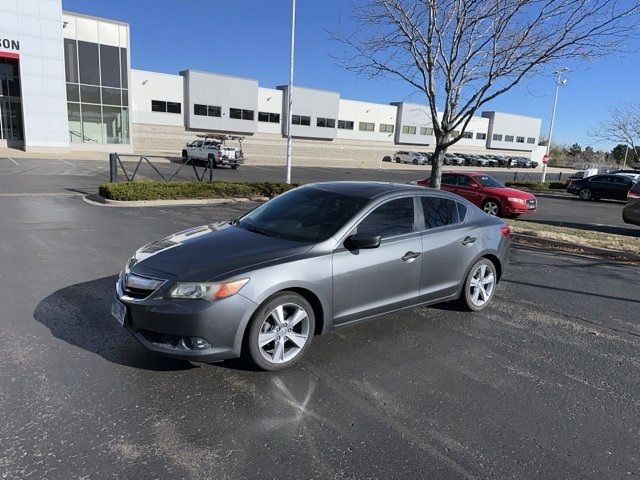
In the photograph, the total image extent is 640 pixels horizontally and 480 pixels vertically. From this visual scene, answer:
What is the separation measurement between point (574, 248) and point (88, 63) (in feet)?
123

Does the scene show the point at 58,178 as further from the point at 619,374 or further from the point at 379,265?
the point at 619,374

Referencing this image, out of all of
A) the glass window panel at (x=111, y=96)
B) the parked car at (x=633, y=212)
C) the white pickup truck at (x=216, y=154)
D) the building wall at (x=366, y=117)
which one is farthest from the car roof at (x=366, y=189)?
the building wall at (x=366, y=117)

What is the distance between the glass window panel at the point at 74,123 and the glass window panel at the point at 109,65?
291 cm

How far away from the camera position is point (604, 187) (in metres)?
24.7

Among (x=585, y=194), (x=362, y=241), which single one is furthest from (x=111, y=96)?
(x=362, y=241)

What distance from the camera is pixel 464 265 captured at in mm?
5180

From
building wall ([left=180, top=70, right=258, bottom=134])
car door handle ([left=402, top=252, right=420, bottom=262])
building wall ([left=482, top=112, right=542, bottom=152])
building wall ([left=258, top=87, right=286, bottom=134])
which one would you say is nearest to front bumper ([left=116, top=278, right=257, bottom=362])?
car door handle ([left=402, top=252, right=420, bottom=262])

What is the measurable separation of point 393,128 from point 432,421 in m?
67.7

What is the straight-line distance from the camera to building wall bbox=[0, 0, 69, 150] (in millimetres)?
32469

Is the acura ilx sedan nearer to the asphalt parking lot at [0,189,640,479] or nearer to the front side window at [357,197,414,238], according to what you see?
the front side window at [357,197,414,238]

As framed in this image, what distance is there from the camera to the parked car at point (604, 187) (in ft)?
79.7

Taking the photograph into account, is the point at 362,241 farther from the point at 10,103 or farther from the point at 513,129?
the point at 513,129

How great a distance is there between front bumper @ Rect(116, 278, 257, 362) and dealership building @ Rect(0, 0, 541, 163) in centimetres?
1528

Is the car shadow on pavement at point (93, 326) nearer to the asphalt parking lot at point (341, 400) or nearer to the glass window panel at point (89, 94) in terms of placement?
the asphalt parking lot at point (341, 400)
